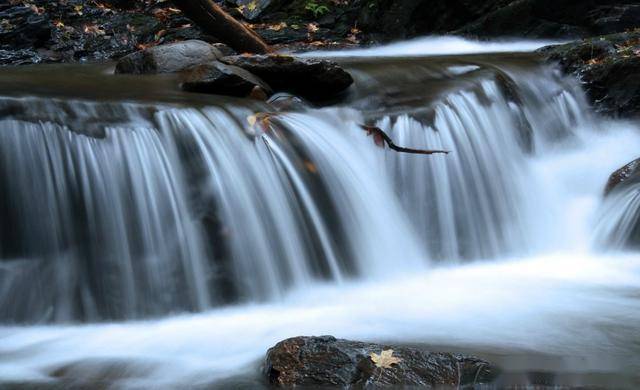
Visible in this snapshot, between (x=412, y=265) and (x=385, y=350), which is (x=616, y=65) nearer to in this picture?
(x=412, y=265)

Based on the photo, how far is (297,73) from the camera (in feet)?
22.7

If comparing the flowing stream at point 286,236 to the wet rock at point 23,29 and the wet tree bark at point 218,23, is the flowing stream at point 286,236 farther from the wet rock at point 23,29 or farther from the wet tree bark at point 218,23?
the wet rock at point 23,29

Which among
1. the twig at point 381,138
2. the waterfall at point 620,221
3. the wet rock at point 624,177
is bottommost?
the waterfall at point 620,221

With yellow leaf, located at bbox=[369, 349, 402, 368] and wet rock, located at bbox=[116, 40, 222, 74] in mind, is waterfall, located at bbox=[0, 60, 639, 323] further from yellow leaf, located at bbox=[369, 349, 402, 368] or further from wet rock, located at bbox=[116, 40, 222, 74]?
wet rock, located at bbox=[116, 40, 222, 74]

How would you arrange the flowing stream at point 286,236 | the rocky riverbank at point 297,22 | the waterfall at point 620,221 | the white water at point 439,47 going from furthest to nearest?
the rocky riverbank at point 297,22 < the white water at point 439,47 < the waterfall at point 620,221 < the flowing stream at point 286,236

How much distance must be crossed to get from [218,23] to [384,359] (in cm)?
704

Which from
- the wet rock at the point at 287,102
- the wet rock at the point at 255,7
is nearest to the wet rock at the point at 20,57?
the wet rock at the point at 255,7

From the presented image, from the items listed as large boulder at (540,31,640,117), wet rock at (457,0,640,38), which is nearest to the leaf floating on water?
large boulder at (540,31,640,117)

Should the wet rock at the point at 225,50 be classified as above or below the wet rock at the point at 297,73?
above

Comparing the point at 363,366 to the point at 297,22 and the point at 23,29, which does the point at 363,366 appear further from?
the point at 23,29

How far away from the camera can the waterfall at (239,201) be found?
4531mm

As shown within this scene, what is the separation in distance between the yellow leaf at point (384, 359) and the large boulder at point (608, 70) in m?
5.81

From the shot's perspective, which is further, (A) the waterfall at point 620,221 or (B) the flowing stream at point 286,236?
(A) the waterfall at point 620,221

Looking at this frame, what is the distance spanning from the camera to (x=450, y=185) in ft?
21.0
